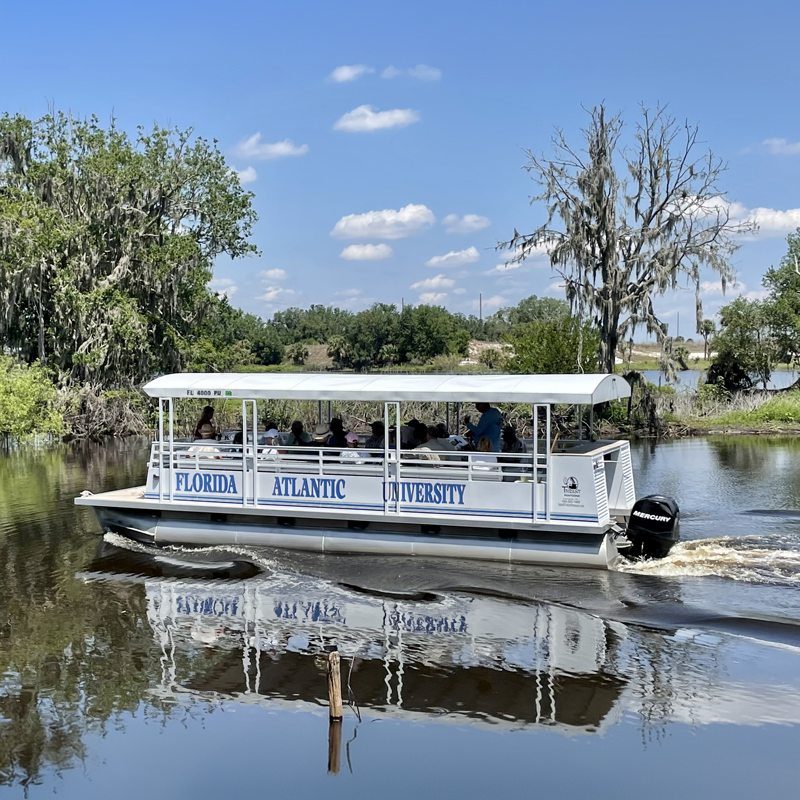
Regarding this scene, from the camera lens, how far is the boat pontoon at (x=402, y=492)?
12.6 metres

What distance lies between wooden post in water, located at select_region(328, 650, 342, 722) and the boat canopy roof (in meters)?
5.59

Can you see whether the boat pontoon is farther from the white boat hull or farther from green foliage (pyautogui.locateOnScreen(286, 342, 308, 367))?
green foliage (pyautogui.locateOnScreen(286, 342, 308, 367))

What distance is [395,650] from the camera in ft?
33.3

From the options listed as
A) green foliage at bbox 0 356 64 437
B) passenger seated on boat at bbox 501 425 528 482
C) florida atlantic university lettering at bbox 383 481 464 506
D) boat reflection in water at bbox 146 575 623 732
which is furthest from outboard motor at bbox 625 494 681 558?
green foliage at bbox 0 356 64 437

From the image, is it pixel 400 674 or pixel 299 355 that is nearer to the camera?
pixel 400 674

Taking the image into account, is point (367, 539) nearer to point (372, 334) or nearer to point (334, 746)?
point (334, 746)

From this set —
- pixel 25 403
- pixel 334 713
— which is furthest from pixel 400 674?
pixel 25 403

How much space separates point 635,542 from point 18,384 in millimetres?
22686

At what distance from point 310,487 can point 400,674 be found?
16.2 feet

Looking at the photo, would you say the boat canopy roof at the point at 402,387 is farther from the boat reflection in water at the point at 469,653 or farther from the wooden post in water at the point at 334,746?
the wooden post in water at the point at 334,746

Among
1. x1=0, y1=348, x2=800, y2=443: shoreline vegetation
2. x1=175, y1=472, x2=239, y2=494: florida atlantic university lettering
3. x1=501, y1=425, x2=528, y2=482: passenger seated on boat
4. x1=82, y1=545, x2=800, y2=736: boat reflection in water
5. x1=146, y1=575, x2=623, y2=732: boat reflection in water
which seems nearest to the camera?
x1=82, y1=545, x2=800, y2=736: boat reflection in water

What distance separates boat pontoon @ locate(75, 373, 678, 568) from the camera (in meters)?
12.6

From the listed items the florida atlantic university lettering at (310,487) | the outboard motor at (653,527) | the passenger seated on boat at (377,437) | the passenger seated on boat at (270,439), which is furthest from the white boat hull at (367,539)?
the passenger seated on boat at (377,437)

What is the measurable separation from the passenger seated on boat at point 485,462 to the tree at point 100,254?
2457 cm
